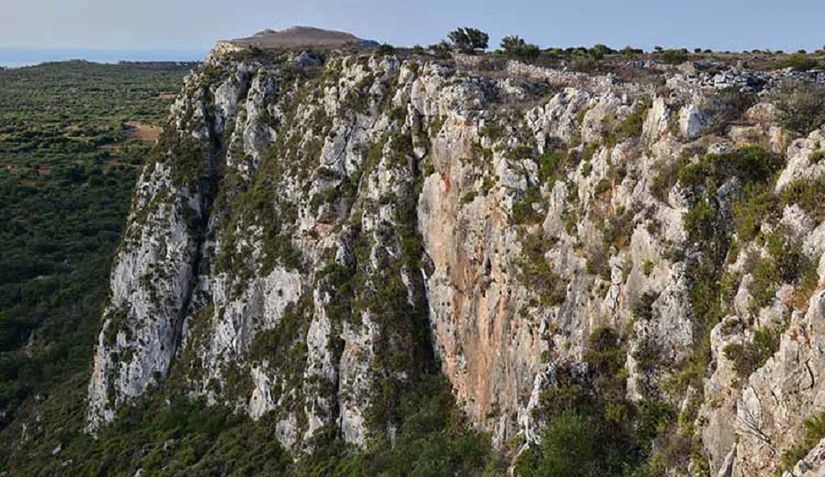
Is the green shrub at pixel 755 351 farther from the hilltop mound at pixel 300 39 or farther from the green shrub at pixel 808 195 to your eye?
the hilltop mound at pixel 300 39

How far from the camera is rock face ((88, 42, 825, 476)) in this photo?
19781mm

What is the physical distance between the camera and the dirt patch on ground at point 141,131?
146 meters

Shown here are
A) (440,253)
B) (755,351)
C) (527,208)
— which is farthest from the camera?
(440,253)

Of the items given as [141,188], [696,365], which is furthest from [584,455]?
[141,188]

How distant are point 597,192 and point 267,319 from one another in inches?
1239

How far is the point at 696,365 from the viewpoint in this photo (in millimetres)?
20484

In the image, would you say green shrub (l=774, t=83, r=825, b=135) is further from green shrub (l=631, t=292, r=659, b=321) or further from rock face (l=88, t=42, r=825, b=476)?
green shrub (l=631, t=292, r=659, b=321)

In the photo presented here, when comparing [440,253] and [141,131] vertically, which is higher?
[141,131]

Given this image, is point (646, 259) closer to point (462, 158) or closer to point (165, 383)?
point (462, 158)

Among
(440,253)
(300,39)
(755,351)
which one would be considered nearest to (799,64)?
(440,253)

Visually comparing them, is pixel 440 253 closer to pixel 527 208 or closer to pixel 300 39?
pixel 527 208

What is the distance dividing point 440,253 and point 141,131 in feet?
430

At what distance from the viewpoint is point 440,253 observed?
38.3 metres

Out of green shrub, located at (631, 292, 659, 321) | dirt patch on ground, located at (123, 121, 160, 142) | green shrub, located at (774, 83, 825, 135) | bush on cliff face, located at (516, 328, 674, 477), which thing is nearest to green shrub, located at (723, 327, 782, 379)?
bush on cliff face, located at (516, 328, 674, 477)
